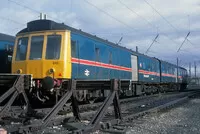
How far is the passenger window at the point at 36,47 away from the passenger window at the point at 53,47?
327mm

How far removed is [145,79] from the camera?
26.8 meters

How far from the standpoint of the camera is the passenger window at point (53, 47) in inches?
542

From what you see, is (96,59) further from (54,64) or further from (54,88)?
(54,88)

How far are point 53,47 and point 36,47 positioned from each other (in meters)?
0.83

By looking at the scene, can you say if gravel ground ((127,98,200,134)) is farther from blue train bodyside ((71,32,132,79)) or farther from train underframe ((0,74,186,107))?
blue train bodyside ((71,32,132,79))

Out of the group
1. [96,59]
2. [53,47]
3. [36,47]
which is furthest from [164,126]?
[96,59]

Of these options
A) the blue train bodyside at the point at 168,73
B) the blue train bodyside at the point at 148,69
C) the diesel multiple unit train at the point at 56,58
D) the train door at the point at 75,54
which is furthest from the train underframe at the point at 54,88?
the blue train bodyside at the point at 168,73

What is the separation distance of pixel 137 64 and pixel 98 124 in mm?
17002

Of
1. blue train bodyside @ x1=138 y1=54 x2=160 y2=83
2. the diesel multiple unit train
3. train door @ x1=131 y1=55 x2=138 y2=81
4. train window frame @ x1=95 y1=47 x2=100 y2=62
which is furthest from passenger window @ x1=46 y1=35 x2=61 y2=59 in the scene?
blue train bodyside @ x1=138 y1=54 x2=160 y2=83

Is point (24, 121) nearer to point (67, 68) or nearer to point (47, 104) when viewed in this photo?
point (67, 68)

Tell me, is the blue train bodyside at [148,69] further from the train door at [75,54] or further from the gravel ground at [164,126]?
the gravel ground at [164,126]

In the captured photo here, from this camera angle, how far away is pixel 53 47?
1388cm

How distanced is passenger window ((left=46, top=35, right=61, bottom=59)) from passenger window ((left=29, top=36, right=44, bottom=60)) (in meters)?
0.33

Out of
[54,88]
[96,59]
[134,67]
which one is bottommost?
[54,88]
